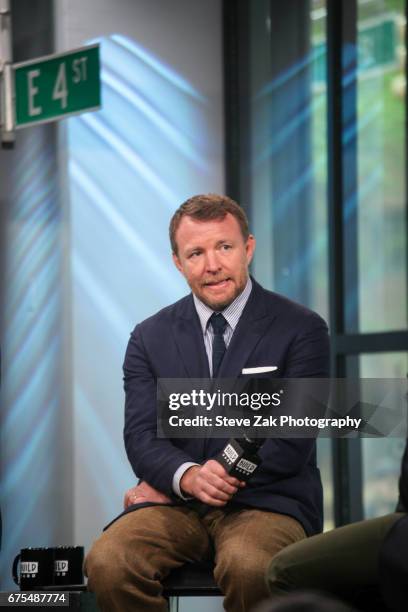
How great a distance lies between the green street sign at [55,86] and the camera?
3775mm

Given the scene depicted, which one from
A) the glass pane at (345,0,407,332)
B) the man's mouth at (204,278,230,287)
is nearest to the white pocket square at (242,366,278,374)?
the man's mouth at (204,278,230,287)

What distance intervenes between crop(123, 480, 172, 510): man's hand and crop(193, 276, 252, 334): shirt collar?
462 mm

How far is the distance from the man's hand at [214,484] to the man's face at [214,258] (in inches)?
18.8

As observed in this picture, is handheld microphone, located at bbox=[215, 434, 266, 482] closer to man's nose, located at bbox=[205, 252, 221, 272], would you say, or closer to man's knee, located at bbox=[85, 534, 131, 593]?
man's knee, located at bbox=[85, 534, 131, 593]

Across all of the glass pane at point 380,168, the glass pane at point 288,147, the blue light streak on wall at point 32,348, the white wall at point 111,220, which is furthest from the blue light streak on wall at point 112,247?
the glass pane at point 380,168

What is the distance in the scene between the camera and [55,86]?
3799mm

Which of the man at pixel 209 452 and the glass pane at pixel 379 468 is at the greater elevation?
the man at pixel 209 452

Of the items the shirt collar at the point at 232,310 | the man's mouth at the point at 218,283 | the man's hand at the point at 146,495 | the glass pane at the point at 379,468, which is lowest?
the glass pane at the point at 379,468

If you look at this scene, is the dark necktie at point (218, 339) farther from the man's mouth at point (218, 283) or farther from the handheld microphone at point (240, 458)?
the handheld microphone at point (240, 458)

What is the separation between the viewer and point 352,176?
4.83m

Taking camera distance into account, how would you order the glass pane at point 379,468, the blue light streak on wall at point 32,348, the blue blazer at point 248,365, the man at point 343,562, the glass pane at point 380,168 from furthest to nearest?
the glass pane at point 380,168
the glass pane at point 379,468
the blue light streak on wall at point 32,348
the blue blazer at point 248,365
the man at point 343,562

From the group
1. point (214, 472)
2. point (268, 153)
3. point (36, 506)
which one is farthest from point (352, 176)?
point (214, 472)

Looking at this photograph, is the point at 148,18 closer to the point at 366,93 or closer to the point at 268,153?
the point at 268,153

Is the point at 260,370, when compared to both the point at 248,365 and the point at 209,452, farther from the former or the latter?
the point at 209,452
